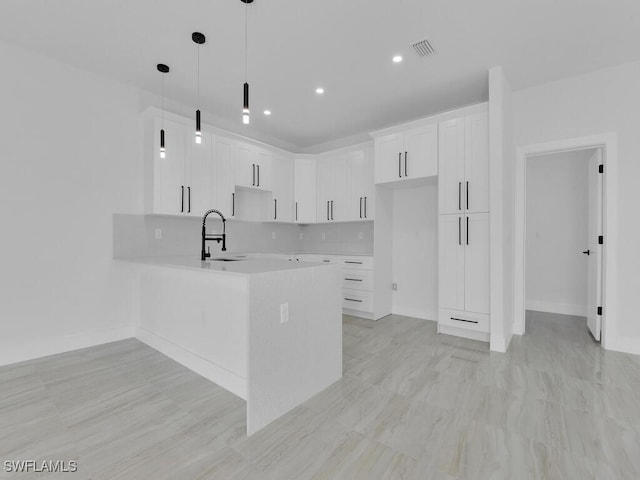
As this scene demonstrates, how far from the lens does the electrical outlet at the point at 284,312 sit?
1.98 m

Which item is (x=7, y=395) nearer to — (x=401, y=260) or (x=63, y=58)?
(x=63, y=58)

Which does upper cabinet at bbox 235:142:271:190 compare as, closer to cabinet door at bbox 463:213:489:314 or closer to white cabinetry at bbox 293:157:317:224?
white cabinetry at bbox 293:157:317:224

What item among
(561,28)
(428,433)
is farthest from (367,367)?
(561,28)

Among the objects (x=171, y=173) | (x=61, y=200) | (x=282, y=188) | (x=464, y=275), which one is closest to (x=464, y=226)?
(x=464, y=275)

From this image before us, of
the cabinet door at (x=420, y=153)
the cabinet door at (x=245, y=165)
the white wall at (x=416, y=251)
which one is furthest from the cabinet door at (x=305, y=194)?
the cabinet door at (x=420, y=153)

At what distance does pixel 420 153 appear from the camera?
12.3ft

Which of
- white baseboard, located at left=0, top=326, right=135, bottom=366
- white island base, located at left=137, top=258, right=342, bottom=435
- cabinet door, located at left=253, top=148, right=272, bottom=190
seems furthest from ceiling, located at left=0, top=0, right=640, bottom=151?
white baseboard, located at left=0, top=326, right=135, bottom=366

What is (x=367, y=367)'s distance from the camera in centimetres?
269

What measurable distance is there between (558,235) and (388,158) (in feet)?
10.7

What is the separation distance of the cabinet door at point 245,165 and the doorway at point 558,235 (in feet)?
13.7

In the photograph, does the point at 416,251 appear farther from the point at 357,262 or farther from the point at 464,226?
the point at 464,226

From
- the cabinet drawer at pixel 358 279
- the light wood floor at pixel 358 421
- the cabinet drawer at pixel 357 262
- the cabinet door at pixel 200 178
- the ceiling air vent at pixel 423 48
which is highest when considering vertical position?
the ceiling air vent at pixel 423 48

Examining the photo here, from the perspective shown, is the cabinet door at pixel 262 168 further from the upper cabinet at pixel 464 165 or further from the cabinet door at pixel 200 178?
the upper cabinet at pixel 464 165

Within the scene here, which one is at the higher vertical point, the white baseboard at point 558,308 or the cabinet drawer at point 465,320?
the cabinet drawer at point 465,320
